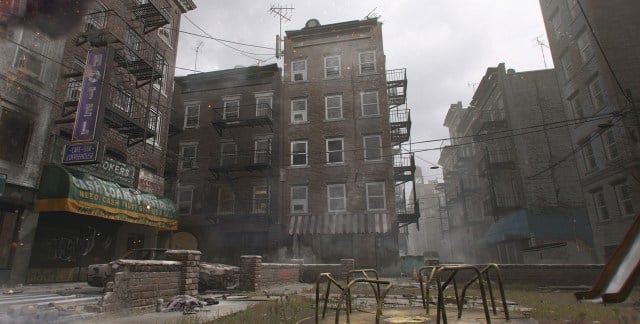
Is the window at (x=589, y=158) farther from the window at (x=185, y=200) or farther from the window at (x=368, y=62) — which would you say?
the window at (x=185, y=200)

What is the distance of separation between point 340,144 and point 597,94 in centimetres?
1439

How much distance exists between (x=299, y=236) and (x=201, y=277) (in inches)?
465

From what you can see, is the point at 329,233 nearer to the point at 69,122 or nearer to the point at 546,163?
the point at 69,122

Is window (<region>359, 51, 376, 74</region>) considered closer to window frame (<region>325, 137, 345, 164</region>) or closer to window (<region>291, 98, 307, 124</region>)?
window (<region>291, 98, 307, 124</region>)

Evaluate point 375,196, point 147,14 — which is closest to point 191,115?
point 147,14

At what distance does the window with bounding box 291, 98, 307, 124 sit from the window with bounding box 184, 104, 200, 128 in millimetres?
7294

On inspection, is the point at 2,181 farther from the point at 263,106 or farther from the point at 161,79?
the point at 263,106

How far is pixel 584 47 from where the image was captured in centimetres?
1994

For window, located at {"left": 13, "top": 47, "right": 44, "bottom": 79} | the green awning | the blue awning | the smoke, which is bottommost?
the blue awning

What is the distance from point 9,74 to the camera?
12312 millimetres

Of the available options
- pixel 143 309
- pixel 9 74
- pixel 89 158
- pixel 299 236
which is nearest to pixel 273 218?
pixel 299 236

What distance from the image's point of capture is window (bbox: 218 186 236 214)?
24.3 meters

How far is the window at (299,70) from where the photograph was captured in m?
26.2

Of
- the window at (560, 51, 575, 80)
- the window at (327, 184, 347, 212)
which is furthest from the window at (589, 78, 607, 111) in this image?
the window at (327, 184, 347, 212)
